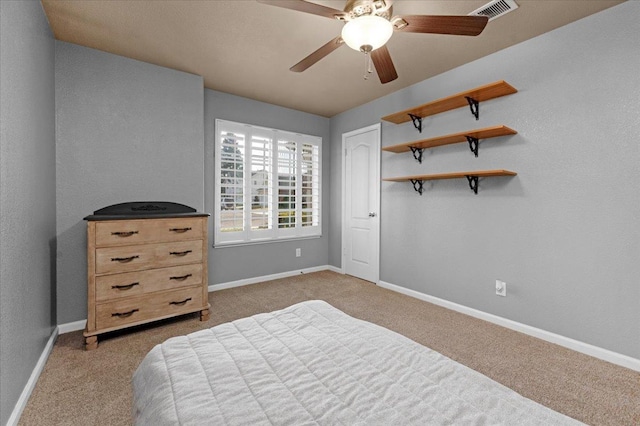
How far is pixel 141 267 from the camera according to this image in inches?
103

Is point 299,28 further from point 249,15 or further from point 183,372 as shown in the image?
point 183,372

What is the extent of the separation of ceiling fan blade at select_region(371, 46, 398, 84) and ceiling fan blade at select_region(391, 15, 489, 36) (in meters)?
0.23

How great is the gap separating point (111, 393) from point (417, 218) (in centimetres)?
327

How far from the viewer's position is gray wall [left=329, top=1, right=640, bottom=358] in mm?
2195

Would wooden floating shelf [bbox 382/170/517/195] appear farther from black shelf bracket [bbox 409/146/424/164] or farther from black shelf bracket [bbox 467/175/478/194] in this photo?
black shelf bracket [bbox 409/146/424/164]

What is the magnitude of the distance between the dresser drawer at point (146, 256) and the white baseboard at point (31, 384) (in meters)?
0.66

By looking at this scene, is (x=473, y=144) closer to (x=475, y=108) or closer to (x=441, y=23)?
(x=475, y=108)

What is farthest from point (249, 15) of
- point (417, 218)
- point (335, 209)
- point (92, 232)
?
point (335, 209)

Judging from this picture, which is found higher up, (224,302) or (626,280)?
(626,280)

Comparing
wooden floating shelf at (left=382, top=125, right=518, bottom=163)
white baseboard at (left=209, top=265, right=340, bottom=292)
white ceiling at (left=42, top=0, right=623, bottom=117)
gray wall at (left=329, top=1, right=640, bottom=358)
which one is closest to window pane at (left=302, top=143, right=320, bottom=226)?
white baseboard at (left=209, top=265, right=340, bottom=292)

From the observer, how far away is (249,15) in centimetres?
232

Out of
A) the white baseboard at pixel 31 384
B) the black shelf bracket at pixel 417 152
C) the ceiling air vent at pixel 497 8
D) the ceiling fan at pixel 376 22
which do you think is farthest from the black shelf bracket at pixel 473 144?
the white baseboard at pixel 31 384

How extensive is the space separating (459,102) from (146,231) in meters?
3.28

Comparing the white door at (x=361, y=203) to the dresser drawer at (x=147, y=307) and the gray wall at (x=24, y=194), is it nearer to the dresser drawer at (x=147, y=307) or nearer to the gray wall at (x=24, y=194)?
the dresser drawer at (x=147, y=307)
